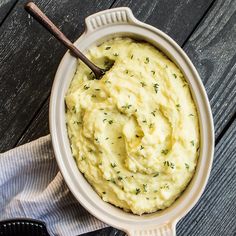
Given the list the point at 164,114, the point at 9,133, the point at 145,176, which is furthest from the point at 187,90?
the point at 9,133

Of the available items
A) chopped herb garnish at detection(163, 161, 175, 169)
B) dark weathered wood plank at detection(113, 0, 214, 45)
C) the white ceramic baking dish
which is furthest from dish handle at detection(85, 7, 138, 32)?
chopped herb garnish at detection(163, 161, 175, 169)

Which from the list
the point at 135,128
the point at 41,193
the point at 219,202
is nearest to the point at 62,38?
the point at 135,128

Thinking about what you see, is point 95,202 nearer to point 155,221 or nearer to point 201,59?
point 155,221

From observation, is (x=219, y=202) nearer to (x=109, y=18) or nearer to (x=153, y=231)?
(x=153, y=231)

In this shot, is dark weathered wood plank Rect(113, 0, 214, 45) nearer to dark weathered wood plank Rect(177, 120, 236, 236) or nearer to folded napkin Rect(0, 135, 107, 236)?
dark weathered wood plank Rect(177, 120, 236, 236)

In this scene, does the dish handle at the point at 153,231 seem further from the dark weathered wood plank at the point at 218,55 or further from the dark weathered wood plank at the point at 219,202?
the dark weathered wood plank at the point at 218,55

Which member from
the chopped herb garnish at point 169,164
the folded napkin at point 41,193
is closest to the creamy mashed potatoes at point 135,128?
the chopped herb garnish at point 169,164
